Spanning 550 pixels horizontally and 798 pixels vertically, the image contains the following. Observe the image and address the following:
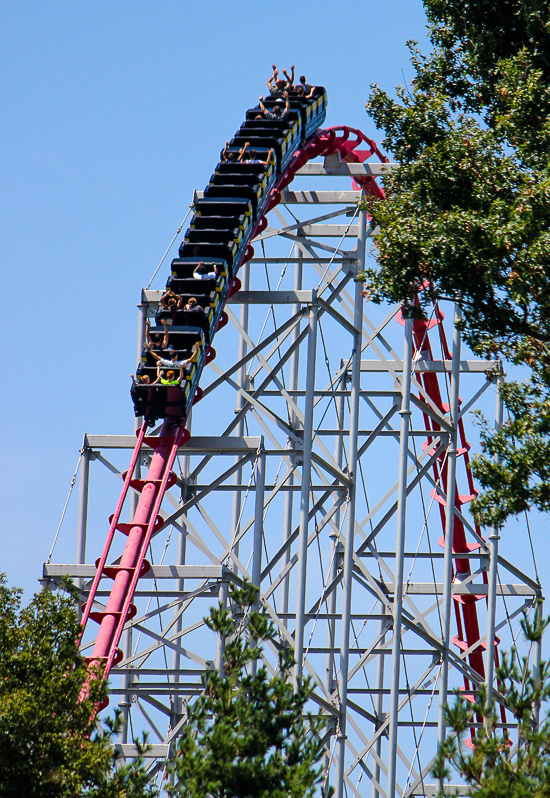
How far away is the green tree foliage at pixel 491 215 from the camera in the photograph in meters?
14.8

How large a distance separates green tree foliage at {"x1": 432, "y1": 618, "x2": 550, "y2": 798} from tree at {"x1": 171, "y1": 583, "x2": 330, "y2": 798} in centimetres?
100

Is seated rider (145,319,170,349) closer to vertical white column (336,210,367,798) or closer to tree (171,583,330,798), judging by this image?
vertical white column (336,210,367,798)

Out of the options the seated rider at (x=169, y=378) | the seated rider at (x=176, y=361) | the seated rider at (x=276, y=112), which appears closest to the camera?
the seated rider at (x=169, y=378)

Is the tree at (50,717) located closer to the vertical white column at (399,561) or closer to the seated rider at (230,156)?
the vertical white column at (399,561)

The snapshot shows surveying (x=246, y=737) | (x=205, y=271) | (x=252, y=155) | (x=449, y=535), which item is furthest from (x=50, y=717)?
(x=252, y=155)

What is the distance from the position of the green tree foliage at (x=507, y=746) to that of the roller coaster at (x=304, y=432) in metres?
5.85

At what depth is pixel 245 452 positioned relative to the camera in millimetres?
17719

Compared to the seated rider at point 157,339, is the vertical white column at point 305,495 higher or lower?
lower

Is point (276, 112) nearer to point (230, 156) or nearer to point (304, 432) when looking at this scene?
point (230, 156)

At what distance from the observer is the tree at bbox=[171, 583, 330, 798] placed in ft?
33.3

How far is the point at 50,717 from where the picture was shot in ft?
38.2

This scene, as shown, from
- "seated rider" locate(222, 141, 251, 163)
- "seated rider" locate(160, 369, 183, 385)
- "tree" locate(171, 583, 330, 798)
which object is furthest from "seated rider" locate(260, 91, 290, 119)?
"tree" locate(171, 583, 330, 798)

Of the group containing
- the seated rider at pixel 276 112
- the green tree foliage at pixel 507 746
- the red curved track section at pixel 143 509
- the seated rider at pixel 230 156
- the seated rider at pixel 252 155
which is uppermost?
the seated rider at pixel 276 112

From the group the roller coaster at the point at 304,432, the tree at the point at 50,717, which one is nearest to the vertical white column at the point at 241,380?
the roller coaster at the point at 304,432
